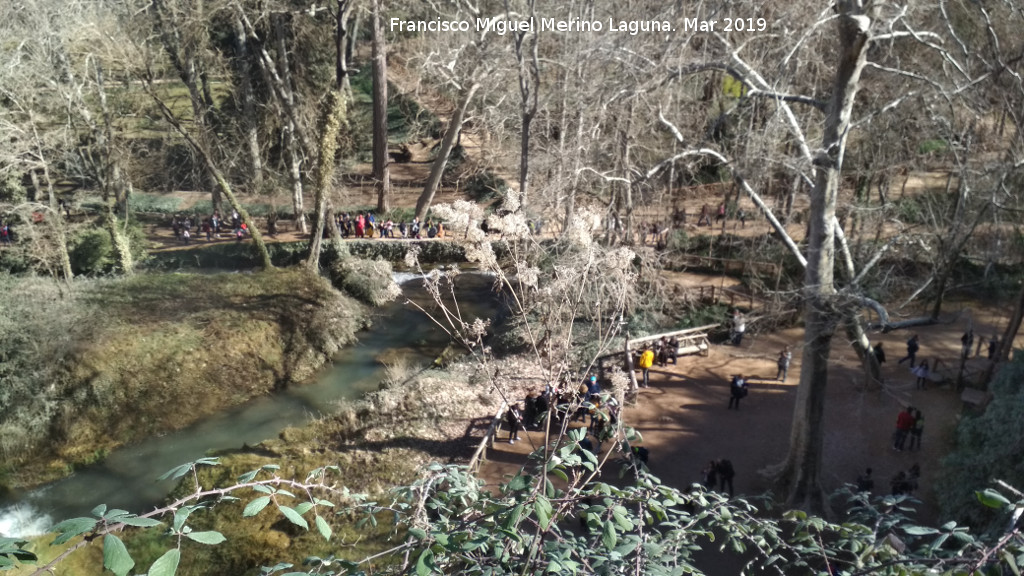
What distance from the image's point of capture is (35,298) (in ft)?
56.4

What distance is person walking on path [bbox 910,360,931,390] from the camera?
1540 cm

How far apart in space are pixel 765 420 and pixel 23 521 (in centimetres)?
1413

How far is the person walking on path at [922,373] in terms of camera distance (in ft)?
50.5

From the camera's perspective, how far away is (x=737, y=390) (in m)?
14.8

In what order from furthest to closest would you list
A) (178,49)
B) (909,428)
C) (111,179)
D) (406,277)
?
1. (406,277)
2. (178,49)
3. (111,179)
4. (909,428)

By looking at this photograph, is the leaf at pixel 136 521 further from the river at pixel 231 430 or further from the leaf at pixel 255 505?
the river at pixel 231 430

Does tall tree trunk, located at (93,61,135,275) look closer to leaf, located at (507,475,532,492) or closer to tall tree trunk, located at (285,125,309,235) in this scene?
tall tree trunk, located at (285,125,309,235)

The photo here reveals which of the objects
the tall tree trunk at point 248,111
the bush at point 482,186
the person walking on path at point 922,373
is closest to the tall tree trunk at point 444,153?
the bush at point 482,186

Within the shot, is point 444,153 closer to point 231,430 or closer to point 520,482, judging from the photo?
point 231,430

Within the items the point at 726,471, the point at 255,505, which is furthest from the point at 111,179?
the point at 255,505

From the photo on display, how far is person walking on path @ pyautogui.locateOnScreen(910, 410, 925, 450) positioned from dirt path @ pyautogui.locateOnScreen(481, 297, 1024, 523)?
163 millimetres

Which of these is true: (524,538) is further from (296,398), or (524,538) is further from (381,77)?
(381,77)

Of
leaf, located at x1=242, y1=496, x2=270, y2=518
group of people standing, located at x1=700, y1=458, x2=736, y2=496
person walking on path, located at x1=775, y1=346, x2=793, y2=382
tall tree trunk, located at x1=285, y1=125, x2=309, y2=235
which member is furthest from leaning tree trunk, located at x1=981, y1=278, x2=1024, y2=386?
tall tree trunk, located at x1=285, y1=125, x2=309, y2=235

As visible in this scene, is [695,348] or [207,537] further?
[695,348]
